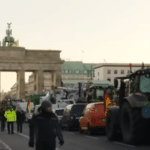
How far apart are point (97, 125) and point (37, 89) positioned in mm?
77474

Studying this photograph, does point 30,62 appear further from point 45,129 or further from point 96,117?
point 45,129

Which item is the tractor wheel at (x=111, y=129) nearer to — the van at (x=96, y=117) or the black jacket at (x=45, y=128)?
the van at (x=96, y=117)

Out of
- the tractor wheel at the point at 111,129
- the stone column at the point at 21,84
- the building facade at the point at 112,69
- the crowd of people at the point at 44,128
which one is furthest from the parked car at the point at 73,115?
the building facade at the point at 112,69

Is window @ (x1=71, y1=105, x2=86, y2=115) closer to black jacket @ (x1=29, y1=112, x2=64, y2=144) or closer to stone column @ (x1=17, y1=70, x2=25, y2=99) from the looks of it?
black jacket @ (x1=29, y1=112, x2=64, y2=144)

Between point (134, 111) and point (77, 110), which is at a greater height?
point (134, 111)

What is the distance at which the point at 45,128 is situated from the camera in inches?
330

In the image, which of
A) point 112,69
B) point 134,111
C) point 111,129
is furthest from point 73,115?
point 112,69

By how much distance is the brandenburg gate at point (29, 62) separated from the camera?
3634 inches

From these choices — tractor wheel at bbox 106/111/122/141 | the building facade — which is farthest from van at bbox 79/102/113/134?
the building facade

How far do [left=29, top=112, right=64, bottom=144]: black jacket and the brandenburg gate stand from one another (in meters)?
83.0

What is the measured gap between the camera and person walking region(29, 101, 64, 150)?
8.25 metres

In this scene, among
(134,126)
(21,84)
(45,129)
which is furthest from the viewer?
(21,84)

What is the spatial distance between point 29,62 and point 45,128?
286 ft

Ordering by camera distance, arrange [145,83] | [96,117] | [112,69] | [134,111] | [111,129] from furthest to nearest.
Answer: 1. [112,69]
2. [96,117]
3. [111,129]
4. [145,83]
5. [134,111]
